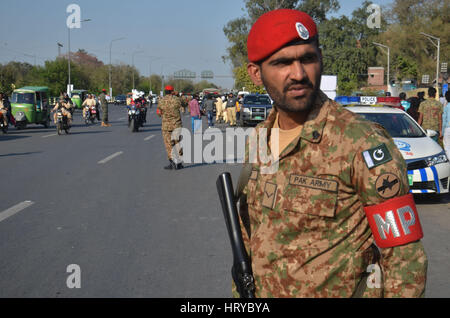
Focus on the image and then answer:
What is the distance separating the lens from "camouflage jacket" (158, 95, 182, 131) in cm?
1203

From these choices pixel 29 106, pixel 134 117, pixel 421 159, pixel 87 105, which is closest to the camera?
pixel 421 159

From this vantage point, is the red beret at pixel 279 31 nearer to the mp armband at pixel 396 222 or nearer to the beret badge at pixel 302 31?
the beret badge at pixel 302 31

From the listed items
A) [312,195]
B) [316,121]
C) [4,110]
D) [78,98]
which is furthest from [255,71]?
[78,98]

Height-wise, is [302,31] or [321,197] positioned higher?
[302,31]

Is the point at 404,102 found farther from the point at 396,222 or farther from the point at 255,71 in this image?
the point at 396,222

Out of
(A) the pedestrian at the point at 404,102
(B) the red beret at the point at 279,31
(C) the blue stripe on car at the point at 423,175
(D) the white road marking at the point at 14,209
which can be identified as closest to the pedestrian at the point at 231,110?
(A) the pedestrian at the point at 404,102

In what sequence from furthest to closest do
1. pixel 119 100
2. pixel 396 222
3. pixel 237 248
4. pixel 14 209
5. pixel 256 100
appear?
pixel 119 100, pixel 256 100, pixel 14 209, pixel 237 248, pixel 396 222

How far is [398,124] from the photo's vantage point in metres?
9.43

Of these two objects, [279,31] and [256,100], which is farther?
[256,100]

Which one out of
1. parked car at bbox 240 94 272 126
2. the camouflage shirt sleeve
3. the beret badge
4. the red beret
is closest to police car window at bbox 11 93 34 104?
parked car at bbox 240 94 272 126

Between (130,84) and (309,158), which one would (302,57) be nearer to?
(309,158)

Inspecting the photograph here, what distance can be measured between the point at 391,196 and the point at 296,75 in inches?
19.9

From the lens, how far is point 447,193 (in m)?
9.00
